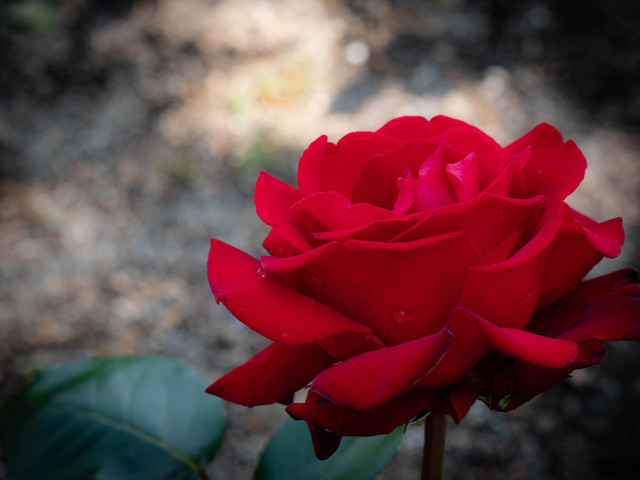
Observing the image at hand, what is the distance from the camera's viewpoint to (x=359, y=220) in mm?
314

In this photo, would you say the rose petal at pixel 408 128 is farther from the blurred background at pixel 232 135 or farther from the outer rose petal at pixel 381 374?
the blurred background at pixel 232 135

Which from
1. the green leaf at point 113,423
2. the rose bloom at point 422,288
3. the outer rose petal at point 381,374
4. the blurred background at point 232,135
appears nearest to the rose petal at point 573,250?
the rose bloom at point 422,288

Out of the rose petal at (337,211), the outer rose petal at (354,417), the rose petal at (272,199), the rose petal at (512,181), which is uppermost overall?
the rose petal at (272,199)

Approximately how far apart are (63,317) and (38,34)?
1.46m

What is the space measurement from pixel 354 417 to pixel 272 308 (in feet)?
0.25

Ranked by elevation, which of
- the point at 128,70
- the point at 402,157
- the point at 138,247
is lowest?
the point at 138,247

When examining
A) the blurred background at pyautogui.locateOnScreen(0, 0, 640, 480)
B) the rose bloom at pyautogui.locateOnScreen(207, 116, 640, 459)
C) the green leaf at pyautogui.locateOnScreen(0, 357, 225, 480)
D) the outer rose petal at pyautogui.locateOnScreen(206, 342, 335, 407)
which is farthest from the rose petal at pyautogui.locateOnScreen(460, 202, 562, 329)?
the blurred background at pyautogui.locateOnScreen(0, 0, 640, 480)

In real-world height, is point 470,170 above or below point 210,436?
above

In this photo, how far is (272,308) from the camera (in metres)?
0.31

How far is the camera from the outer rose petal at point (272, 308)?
0.29 m

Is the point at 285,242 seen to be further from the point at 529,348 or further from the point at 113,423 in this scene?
the point at 113,423

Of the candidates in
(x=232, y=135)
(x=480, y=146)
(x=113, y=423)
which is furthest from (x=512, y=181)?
(x=232, y=135)

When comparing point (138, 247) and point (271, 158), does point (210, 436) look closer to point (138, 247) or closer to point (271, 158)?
point (138, 247)

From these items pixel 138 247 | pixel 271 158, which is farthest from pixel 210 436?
pixel 271 158
